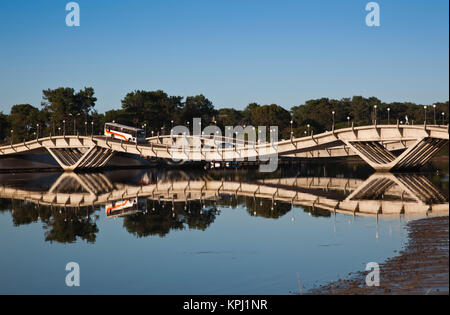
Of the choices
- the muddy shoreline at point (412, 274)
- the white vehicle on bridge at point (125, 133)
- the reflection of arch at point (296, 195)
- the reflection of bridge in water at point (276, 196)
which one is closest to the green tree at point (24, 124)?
the white vehicle on bridge at point (125, 133)

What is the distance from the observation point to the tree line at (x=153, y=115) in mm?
110375

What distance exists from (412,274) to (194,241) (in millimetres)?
9853

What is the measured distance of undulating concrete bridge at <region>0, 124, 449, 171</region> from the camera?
2092 inches

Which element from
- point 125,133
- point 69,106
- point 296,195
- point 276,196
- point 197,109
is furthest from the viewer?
point 197,109

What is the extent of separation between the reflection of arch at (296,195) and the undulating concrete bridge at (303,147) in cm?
888

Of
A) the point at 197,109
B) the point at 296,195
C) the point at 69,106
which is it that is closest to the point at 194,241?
the point at 296,195

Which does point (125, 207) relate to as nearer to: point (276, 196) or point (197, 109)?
point (276, 196)

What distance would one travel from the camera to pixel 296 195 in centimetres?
3812

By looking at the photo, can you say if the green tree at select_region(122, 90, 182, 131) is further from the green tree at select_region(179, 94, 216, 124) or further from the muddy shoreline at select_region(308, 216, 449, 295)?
the muddy shoreline at select_region(308, 216, 449, 295)

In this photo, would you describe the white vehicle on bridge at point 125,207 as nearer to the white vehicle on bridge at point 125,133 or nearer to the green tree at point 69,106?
the white vehicle on bridge at point 125,133

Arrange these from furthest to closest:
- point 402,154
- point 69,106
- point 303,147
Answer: point 69,106 < point 303,147 < point 402,154

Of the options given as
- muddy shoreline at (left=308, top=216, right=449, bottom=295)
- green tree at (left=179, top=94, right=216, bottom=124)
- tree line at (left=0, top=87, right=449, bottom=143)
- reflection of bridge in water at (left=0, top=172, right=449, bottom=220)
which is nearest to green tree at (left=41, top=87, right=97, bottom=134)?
tree line at (left=0, top=87, right=449, bottom=143)

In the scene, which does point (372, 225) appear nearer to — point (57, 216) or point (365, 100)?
point (57, 216)
